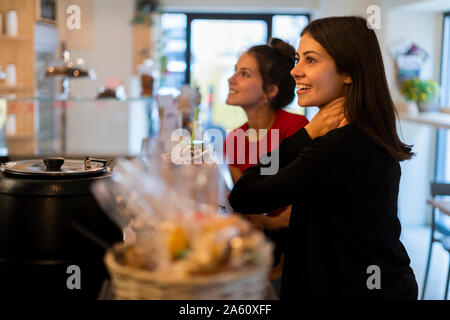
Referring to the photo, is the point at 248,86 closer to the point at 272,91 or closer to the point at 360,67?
the point at 272,91

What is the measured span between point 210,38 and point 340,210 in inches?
251

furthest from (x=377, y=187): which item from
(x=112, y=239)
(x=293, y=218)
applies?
(x=112, y=239)

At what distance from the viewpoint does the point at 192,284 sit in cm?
86

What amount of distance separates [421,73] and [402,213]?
1408 millimetres

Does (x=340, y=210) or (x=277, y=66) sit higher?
(x=277, y=66)

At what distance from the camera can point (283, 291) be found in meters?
1.61

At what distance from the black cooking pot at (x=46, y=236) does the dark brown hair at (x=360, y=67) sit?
0.74m

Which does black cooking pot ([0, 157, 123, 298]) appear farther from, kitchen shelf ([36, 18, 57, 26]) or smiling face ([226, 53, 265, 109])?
kitchen shelf ([36, 18, 57, 26])

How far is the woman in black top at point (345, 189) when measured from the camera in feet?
4.85

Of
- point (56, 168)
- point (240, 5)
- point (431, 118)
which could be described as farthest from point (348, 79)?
point (240, 5)

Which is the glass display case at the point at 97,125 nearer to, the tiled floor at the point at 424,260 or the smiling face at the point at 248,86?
the tiled floor at the point at 424,260

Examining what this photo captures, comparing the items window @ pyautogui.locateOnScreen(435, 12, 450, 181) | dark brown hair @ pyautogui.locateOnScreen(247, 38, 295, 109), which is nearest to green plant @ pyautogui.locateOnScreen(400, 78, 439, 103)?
window @ pyautogui.locateOnScreen(435, 12, 450, 181)

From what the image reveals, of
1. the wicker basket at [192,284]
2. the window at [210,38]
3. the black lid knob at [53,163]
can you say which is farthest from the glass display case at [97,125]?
the wicker basket at [192,284]

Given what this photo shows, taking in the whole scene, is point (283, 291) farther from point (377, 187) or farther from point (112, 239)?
point (112, 239)
